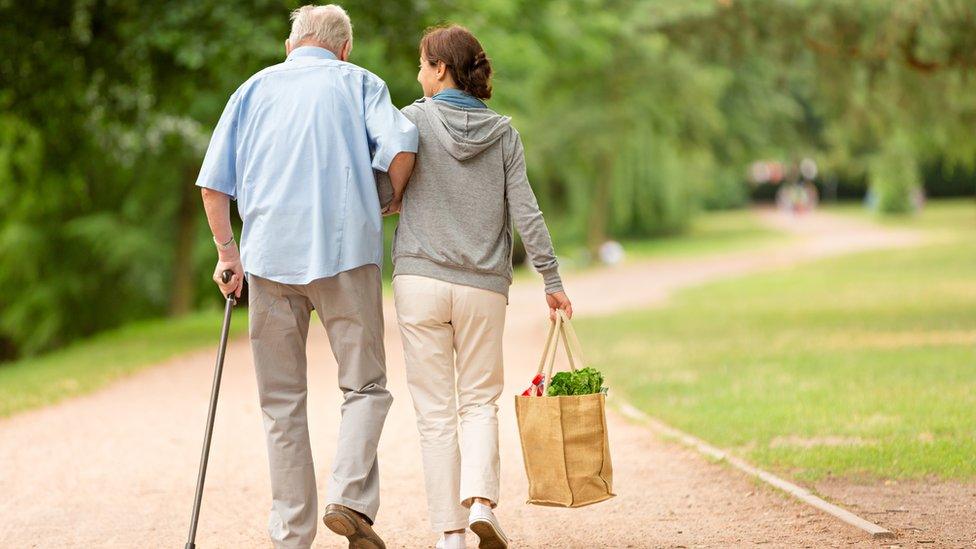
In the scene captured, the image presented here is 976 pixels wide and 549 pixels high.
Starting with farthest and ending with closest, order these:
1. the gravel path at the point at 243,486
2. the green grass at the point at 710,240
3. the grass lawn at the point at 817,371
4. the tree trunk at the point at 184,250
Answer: the green grass at the point at 710,240
the tree trunk at the point at 184,250
the grass lawn at the point at 817,371
the gravel path at the point at 243,486

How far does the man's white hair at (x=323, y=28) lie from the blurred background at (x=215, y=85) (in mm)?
8198

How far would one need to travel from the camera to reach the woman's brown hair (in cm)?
482

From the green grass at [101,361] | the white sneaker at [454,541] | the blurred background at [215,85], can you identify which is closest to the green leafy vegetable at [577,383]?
the white sneaker at [454,541]

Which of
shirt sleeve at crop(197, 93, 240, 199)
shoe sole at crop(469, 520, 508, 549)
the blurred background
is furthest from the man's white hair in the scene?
the blurred background

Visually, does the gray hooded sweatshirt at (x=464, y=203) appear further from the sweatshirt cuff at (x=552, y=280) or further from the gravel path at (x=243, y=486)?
the gravel path at (x=243, y=486)

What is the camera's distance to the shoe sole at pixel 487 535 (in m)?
4.66

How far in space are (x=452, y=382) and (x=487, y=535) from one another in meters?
0.57

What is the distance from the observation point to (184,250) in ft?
69.6

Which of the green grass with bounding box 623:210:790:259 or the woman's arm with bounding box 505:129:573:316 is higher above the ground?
the woman's arm with bounding box 505:129:573:316

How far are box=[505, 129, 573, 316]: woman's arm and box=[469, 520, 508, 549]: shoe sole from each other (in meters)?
0.82

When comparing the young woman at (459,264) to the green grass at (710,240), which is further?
the green grass at (710,240)

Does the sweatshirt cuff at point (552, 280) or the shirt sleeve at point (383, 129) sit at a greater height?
the shirt sleeve at point (383, 129)

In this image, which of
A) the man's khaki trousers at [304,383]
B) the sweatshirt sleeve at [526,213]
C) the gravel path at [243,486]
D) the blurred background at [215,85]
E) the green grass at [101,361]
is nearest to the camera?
the man's khaki trousers at [304,383]

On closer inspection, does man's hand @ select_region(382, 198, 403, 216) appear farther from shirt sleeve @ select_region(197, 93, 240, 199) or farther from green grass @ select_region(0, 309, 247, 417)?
green grass @ select_region(0, 309, 247, 417)
